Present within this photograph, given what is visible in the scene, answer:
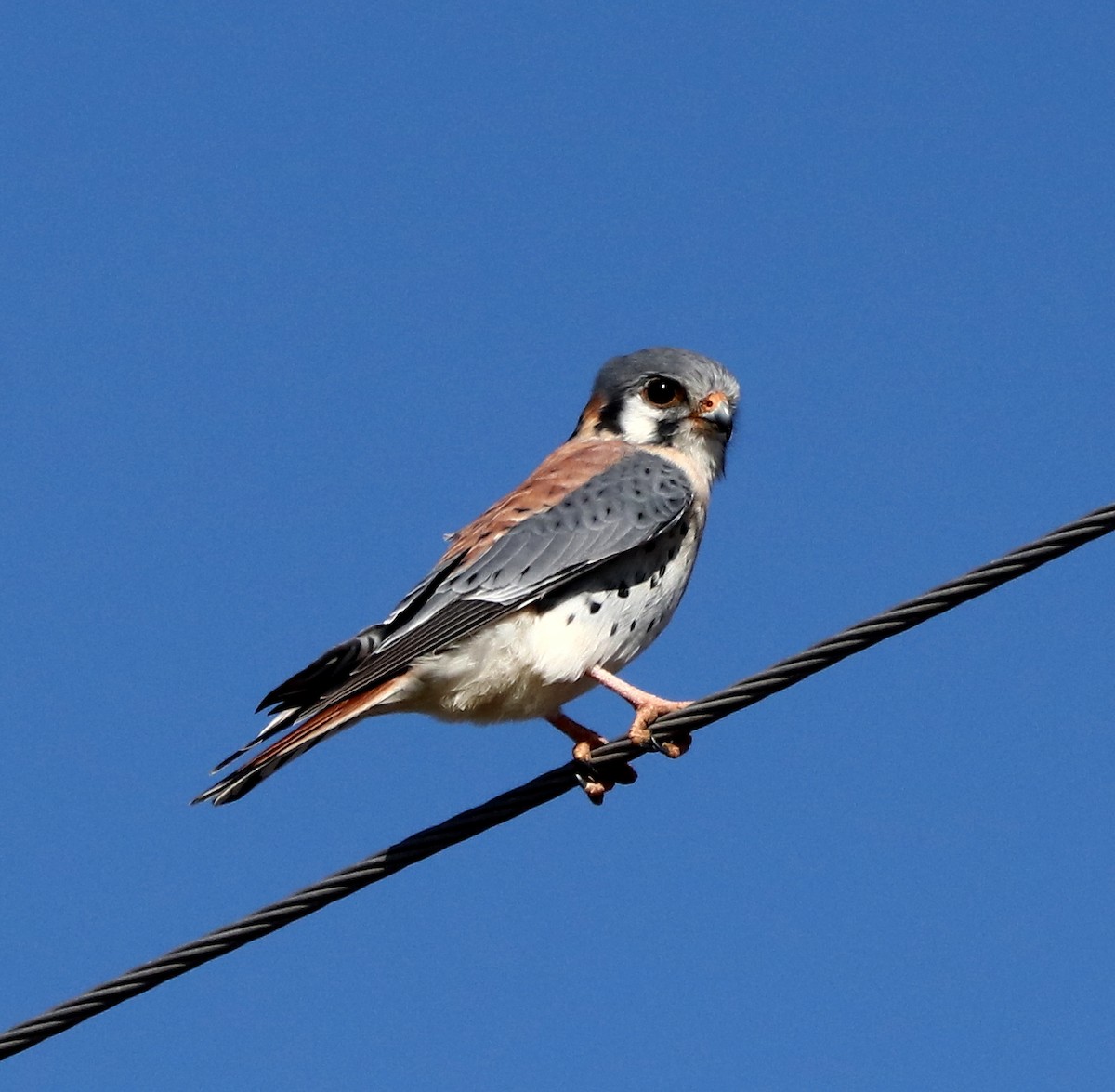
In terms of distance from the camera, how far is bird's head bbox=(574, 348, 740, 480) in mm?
5930

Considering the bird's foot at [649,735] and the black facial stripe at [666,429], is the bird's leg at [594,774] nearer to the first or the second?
the bird's foot at [649,735]

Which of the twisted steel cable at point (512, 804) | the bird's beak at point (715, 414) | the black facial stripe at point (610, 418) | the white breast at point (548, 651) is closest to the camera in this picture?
the twisted steel cable at point (512, 804)

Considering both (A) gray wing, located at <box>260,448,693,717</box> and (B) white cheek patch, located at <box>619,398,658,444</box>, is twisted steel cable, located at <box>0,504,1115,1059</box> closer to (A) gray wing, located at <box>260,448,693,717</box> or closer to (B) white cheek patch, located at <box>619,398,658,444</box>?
(A) gray wing, located at <box>260,448,693,717</box>

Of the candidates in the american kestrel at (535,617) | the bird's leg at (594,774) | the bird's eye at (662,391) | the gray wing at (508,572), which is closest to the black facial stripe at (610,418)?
the bird's eye at (662,391)

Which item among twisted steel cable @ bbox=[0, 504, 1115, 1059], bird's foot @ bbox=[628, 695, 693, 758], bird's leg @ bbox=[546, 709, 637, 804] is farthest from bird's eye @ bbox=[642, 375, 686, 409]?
twisted steel cable @ bbox=[0, 504, 1115, 1059]

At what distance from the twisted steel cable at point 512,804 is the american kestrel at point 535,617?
2.17ft

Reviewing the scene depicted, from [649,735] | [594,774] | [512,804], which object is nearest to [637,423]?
[594,774]

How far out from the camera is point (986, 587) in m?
3.43

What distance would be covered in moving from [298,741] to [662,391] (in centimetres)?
206

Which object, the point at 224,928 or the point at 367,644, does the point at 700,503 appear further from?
the point at 224,928

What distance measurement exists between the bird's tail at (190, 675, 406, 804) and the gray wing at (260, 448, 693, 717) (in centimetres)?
4

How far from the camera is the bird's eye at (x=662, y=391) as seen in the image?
19.7 feet

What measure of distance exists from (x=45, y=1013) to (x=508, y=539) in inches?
82.5

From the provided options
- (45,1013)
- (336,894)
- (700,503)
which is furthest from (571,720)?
(45,1013)
